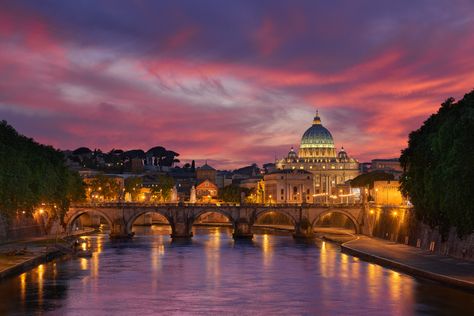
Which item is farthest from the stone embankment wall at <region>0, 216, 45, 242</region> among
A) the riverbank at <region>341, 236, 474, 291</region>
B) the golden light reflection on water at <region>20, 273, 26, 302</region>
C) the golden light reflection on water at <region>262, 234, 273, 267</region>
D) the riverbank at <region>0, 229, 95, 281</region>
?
the riverbank at <region>341, 236, 474, 291</region>

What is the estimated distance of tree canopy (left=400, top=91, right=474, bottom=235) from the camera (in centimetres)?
7219

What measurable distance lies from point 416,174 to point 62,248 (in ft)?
132

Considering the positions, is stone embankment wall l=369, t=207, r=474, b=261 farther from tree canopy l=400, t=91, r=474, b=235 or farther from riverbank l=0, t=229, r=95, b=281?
riverbank l=0, t=229, r=95, b=281

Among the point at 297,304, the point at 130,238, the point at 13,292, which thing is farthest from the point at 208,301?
the point at 130,238

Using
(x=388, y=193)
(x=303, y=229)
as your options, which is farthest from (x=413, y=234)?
(x=303, y=229)

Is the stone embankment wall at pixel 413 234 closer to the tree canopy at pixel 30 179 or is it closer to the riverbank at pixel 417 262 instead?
the riverbank at pixel 417 262

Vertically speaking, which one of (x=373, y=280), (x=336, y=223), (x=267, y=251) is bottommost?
(x=373, y=280)

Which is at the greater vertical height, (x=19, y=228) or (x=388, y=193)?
(x=388, y=193)

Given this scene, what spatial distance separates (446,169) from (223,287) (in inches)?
803

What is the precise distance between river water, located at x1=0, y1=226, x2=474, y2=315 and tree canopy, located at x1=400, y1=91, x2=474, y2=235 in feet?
22.3

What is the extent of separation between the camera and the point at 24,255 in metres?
91.5

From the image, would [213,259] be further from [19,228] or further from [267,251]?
[19,228]

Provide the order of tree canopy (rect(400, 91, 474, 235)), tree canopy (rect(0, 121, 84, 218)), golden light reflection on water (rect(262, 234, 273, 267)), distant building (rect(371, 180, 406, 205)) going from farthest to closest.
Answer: distant building (rect(371, 180, 406, 205))
golden light reflection on water (rect(262, 234, 273, 267))
tree canopy (rect(0, 121, 84, 218))
tree canopy (rect(400, 91, 474, 235))

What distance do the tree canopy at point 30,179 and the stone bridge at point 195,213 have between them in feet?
16.8
